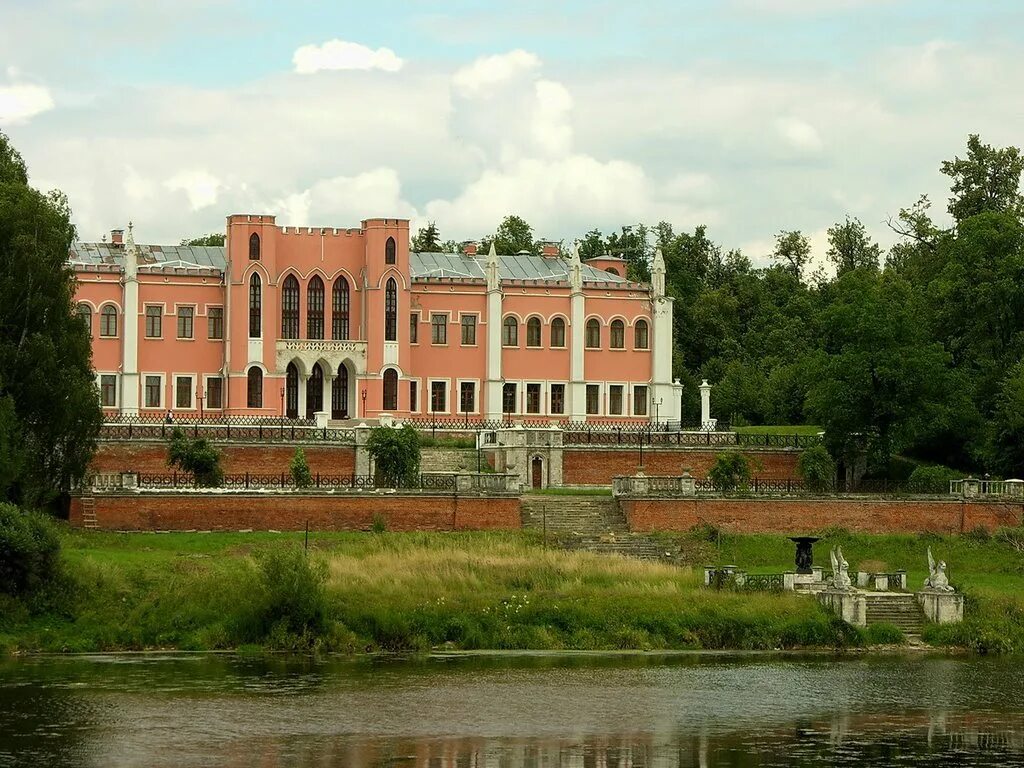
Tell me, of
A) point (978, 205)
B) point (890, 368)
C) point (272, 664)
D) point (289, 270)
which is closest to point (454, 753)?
point (272, 664)

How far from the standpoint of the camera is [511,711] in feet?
124

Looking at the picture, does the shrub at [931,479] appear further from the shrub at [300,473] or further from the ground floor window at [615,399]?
the shrub at [300,473]

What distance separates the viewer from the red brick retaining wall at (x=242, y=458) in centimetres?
6391

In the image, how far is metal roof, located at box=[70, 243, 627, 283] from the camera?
246 ft

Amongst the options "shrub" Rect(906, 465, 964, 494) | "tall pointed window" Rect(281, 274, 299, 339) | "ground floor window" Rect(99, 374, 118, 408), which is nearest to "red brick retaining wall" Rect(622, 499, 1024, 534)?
"shrub" Rect(906, 465, 964, 494)

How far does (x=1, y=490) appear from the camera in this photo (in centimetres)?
5000

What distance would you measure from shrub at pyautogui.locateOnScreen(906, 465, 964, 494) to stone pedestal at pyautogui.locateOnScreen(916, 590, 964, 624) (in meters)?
14.2

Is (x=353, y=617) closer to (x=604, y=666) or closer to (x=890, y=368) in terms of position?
(x=604, y=666)

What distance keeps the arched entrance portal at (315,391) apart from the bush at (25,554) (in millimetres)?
30070

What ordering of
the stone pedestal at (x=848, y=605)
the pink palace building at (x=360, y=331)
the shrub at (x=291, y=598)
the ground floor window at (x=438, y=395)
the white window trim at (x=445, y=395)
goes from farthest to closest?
the ground floor window at (x=438, y=395)
the white window trim at (x=445, y=395)
the pink palace building at (x=360, y=331)
the stone pedestal at (x=848, y=605)
the shrub at (x=291, y=598)

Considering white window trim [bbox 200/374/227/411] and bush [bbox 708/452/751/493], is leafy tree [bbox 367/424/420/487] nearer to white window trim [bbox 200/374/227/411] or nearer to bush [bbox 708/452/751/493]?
bush [bbox 708/452/751/493]

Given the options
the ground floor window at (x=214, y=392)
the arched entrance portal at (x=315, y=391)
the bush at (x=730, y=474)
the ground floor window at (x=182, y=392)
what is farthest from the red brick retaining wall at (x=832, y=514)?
the ground floor window at (x=182, y=392)

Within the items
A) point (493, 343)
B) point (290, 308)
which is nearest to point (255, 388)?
point (290, 308)

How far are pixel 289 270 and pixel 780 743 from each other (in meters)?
42.5
